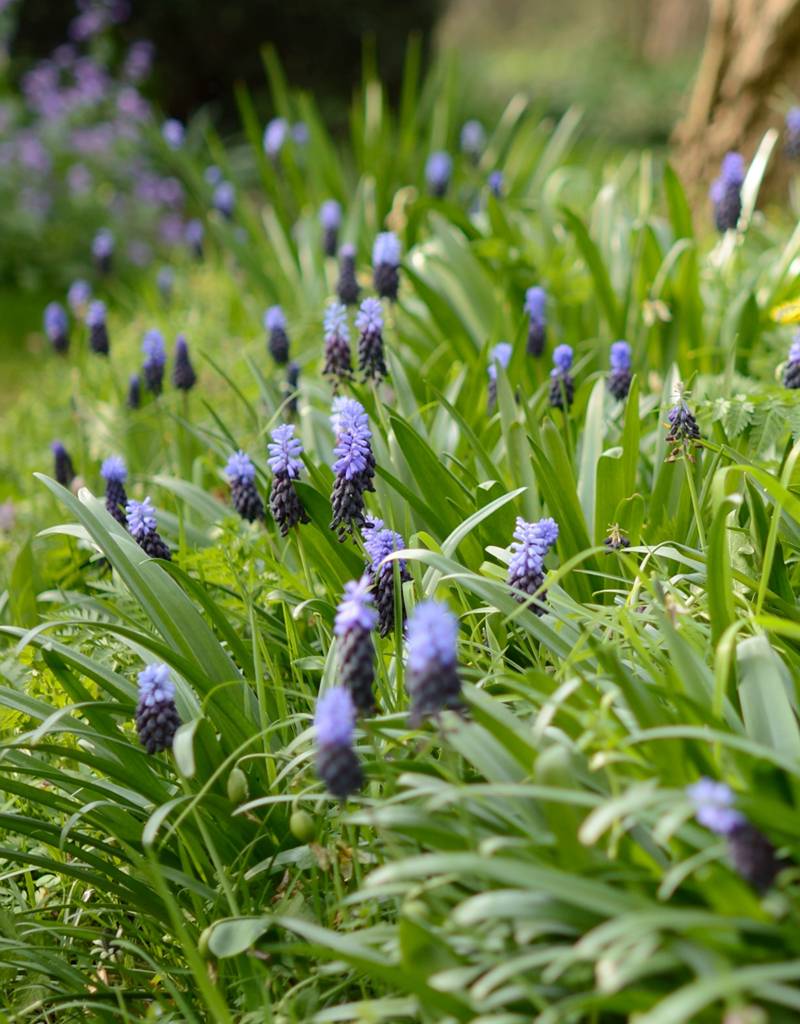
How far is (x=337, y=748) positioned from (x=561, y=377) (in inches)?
70.7

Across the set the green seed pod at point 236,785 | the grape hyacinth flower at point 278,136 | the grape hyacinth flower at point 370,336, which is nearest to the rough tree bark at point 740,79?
the grape hyacinth flower at point 278,136

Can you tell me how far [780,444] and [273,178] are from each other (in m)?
3.67

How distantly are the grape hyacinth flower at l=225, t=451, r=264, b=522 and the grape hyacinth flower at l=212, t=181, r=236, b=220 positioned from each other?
391 cm

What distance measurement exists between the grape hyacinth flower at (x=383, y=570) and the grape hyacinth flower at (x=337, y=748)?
1.77 ft

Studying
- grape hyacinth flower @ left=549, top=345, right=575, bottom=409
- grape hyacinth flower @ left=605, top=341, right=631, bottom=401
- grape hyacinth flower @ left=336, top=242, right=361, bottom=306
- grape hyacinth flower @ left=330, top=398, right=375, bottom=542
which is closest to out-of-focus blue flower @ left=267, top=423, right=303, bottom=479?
grape hyacinth flower @ left=330, top=398, right=375, bottom=542

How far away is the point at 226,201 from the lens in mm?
6281

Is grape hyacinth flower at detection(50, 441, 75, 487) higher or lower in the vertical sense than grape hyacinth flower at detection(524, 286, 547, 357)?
lower

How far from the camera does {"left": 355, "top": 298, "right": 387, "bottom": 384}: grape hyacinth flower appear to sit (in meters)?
2.91

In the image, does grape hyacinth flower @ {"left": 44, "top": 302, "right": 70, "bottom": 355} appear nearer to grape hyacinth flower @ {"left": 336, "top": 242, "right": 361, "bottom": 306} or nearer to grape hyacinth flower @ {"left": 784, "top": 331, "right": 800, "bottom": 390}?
grape hyacinth flower @ {"left": 336, "top": 242, "right": 361, "bottom": 306}

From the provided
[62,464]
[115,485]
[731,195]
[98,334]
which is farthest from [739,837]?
[98,334]

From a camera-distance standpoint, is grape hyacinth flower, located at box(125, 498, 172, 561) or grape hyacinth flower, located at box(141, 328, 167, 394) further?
grape hyacinth flower, located at box(141, 328, 167, 394)

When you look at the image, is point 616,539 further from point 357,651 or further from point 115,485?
point 115,485

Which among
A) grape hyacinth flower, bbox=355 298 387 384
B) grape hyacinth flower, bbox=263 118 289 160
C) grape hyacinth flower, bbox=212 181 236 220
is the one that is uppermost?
grape hyacinth flower, bbox=263 118 289 160

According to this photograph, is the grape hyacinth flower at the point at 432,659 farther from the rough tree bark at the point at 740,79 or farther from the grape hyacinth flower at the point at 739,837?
the rough tree bark at the point at 740,79
